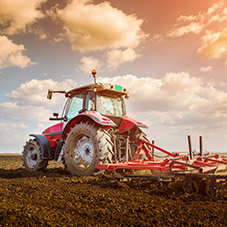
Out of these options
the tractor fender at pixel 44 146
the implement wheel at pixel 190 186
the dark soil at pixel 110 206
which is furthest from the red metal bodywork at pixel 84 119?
the implement wheel at pixel 190 186

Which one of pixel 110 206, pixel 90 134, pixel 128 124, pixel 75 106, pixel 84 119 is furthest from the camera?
pixel 75 106

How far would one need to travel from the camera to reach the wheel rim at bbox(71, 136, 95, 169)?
6301 mm

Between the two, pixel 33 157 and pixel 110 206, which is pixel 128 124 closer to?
pixel 33 157

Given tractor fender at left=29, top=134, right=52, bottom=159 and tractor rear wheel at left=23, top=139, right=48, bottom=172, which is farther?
tractor rear wheel at left=23, top=139, right=48, bottom=172

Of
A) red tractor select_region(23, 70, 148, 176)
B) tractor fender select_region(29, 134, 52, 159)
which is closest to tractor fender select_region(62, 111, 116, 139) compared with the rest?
red tractor select_region(23, 70, 148, 176)

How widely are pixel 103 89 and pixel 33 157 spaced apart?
3.51 m

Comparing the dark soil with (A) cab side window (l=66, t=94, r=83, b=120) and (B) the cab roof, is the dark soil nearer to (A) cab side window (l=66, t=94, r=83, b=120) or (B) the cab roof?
(B) the cab roof

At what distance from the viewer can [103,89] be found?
6.75 meters

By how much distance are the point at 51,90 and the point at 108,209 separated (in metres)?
5.28

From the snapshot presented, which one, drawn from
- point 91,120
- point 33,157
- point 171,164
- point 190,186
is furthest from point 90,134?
point 33,157

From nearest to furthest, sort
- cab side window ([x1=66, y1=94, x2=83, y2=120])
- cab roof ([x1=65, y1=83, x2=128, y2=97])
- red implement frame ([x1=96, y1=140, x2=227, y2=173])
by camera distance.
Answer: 1. red implement frame ([x1=96, y1=140, x2=227, y2=173])
2. cab roof ([x1=65, y1=83, x2=128, y2=97])
3. cab side window ([x1=66, y1=94, x2=83, y2=120])

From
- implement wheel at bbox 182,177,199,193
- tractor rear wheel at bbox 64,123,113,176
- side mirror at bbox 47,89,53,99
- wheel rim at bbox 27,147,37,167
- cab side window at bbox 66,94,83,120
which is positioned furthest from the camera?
wheel rim at bbox 27,147,37,167

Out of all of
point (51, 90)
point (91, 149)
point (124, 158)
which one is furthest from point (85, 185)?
point (51, 90)

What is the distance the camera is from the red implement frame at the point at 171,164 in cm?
434
